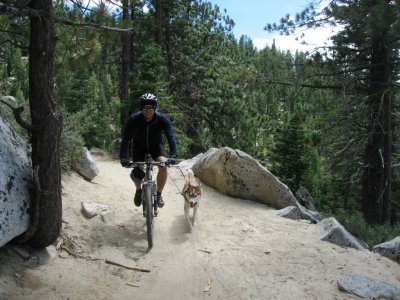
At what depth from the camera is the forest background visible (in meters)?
6.07

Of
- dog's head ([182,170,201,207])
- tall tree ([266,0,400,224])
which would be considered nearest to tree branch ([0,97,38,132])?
dog's head ([182,170,201,207])

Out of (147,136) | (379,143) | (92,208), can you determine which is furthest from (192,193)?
(379,143)

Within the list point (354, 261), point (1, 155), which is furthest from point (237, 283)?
point (1, 155)

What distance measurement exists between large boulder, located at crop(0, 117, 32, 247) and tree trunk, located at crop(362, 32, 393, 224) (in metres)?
9.02

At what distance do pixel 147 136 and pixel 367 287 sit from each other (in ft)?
12.7

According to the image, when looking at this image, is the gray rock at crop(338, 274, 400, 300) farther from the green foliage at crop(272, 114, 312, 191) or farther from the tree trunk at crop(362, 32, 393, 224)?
the green foliage at crop(272, 114, 312, 191)

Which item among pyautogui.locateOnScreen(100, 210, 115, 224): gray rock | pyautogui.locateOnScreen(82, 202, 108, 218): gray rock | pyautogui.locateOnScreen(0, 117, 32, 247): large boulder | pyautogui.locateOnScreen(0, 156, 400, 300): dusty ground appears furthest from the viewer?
pyautogui.locateOnScreen(100, 210, 115, 224): gray rock

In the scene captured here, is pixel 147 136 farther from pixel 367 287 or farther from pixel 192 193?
pixel 367 287

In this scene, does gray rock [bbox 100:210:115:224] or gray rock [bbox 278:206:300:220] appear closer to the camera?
gray rock [bbox 100:210:115:224]

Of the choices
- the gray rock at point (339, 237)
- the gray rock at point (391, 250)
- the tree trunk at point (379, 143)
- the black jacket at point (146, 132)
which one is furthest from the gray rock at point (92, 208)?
the tree trunk at point (379, 143)

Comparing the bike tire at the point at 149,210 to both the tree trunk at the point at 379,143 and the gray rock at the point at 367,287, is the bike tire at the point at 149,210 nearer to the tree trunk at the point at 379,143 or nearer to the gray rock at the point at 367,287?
the gray rock at the point at 367,287

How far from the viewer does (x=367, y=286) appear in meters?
5.29

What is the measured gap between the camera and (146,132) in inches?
263

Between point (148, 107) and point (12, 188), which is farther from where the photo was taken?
point (148, 107)
